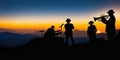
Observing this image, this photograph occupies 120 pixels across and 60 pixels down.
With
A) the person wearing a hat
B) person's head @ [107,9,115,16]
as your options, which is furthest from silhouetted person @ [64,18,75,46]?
person's head @ [107,9,115,16]

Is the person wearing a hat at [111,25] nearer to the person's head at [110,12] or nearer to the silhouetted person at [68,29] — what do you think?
the person's head at [110,12]

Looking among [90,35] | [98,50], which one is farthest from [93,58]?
[90,35]

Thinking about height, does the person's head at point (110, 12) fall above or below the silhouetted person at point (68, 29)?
above

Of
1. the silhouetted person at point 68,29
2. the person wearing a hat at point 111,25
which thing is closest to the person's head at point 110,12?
the person wearing a hat at point 111,25

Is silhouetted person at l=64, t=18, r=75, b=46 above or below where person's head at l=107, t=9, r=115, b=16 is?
below

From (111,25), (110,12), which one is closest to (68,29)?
(111,25)

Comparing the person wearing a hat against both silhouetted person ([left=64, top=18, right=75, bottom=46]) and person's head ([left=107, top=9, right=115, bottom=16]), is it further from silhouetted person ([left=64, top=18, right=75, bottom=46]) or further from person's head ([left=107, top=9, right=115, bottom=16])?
silhouetted person ([left=64, top=18, right=75, bottom=46])

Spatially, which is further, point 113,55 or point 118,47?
point 118,47

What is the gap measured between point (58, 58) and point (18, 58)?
8.86 ft

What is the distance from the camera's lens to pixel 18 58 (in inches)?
624

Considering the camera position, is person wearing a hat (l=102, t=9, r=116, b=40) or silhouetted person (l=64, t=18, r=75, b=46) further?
silhouetted person (l=64, t=18, r=75, b=46)

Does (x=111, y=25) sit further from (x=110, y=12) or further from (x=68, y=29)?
(x=68, y=29)

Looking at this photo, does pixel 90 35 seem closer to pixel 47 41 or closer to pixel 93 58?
pixel 47 41

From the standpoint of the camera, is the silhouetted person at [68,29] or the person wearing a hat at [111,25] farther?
the silhouetted person at [68,29]
